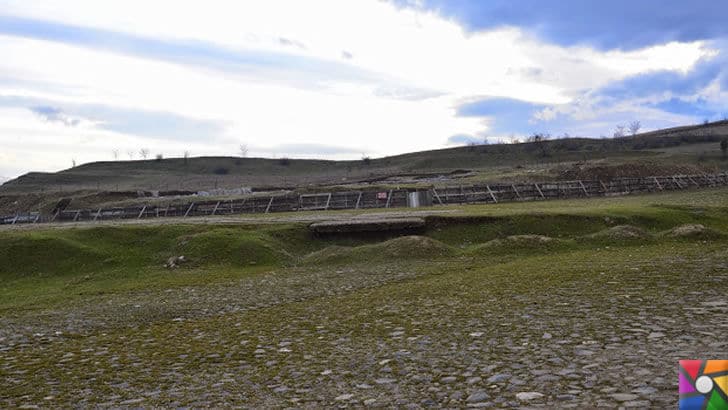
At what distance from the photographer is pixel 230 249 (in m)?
23.9

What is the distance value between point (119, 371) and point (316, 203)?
41004 mm

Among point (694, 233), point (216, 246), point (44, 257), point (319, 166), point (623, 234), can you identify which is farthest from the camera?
point (319, 166)

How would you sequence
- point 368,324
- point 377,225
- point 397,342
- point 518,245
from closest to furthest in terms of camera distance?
point 397,342, point 368,324, point 518,245, point 377,225

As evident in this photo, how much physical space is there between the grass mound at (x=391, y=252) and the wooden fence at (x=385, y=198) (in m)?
24.5

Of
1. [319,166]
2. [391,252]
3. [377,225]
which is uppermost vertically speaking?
[319,166]

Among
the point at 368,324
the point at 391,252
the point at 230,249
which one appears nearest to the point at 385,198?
the point at 230,249

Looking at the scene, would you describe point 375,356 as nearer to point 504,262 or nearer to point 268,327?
point 268,327

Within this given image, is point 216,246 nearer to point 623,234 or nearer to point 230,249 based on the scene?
point 230,249

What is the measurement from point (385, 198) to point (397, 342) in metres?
39.8

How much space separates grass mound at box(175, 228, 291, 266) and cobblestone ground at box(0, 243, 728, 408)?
22.8 ft

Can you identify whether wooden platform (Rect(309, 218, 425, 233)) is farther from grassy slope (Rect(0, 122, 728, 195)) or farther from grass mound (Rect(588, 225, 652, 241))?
grassy slope (Rect(0, 122, 728, 195))

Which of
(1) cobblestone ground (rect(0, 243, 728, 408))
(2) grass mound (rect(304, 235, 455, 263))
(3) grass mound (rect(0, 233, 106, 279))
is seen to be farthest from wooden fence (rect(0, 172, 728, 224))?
(1) cobblestone ground (rect(0, 243, 728, 408))

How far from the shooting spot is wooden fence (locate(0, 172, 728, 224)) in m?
48.2

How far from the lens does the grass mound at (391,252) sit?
68.7 ft
